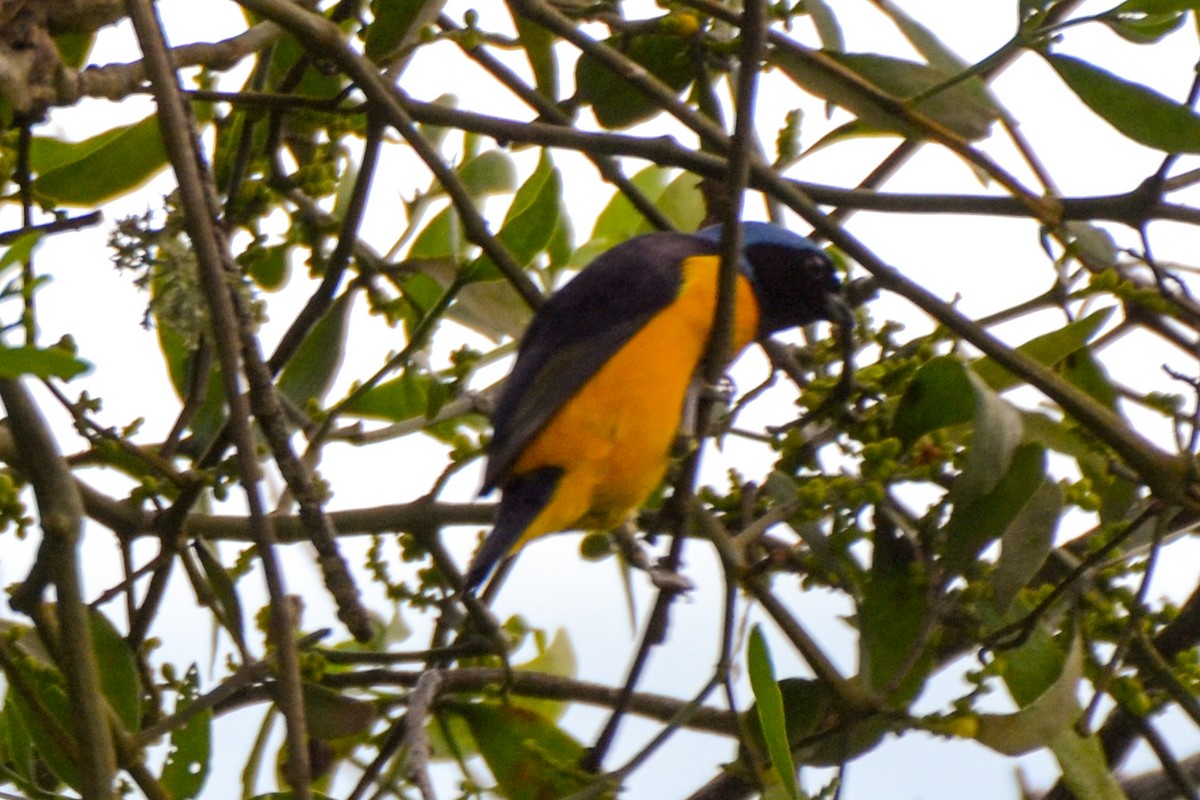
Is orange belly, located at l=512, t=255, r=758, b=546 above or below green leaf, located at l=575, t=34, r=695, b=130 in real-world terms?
below

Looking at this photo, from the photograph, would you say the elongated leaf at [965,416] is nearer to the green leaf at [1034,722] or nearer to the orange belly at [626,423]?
the green leaf at [1034,722]

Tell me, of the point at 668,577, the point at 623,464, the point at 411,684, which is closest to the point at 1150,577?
the point at 668,577

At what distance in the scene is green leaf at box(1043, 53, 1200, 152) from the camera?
1.81 meters

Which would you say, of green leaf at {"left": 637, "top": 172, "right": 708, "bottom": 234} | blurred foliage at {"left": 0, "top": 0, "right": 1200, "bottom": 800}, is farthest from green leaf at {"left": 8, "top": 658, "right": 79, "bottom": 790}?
green leaf at {"left": 637, "top": 172, "right": 708, "bottom": 234}

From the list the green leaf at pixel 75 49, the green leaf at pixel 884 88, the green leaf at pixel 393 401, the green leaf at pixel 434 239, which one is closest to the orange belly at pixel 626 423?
the green leaf at pixel 393 401

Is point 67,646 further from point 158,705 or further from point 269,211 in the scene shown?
point 269,211

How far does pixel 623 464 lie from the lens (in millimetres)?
2379

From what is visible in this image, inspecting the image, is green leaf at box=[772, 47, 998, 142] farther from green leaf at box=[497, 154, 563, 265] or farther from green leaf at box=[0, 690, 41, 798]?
green leaf at box=[0, 690, 41, 798]

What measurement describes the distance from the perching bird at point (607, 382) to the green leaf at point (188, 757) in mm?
631

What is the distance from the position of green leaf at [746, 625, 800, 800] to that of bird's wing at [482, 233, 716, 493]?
75cm

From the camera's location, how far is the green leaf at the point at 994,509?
182 centimetres

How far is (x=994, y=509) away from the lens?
6.01 ft

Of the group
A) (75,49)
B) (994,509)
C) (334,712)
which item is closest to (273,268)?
(75,49)

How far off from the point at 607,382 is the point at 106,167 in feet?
2.85
